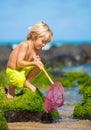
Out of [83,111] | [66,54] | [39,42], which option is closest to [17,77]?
[39,42]

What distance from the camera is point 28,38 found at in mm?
9172

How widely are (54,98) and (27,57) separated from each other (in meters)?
0.82

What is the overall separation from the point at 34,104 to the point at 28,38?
107 centimetres

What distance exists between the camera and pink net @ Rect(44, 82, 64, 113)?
28.5 feet

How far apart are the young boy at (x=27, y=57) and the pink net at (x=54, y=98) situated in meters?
0.46

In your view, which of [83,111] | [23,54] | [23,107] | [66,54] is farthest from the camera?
[66,54]

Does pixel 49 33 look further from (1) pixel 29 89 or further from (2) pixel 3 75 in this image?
(2) pixel 3 75

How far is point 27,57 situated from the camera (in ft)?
29.6

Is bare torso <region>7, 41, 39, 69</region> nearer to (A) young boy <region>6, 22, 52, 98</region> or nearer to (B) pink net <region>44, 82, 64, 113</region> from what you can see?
(A) young boy <region>6, 22, 52, 98</region>

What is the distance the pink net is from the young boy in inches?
17.9

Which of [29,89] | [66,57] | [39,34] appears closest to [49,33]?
[39,34]

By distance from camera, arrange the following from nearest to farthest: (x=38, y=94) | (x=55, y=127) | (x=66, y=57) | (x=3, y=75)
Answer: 1. (x=55, y=127)
2. (x=38, y=94)
3. (x=3, y=75)
4. (x=66, y=57)

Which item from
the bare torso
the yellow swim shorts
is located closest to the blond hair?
the bare torso

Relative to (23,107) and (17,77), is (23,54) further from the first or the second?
(23,107)
